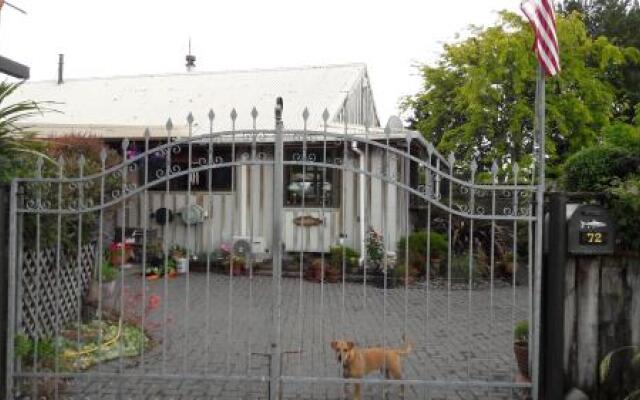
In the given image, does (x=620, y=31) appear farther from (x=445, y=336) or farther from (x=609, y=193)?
(x=609, y=193)

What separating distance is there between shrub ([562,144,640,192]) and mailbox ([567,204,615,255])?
300 millimetres

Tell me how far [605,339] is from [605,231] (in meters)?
0.86

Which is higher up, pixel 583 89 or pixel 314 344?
pixel 583 89

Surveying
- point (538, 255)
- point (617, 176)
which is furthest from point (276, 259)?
point (617, 176)

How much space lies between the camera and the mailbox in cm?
443

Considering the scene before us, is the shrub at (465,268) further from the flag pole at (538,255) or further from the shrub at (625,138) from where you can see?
the flag pole at (538,255)

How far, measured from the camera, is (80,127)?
1259cm

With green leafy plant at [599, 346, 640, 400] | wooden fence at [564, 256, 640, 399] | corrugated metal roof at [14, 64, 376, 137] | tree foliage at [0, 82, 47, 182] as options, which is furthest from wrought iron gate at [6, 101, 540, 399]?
corrugated metal roof at [14, 64, 376, 137]

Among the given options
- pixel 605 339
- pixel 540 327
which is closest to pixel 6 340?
pixel 540 327

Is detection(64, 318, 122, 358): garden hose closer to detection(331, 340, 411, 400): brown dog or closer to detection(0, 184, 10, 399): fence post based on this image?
detection(0, 184, 10, 399): fence post

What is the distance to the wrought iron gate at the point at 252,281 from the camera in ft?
15.4

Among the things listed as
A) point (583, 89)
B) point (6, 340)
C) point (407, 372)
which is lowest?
point (407, 372)

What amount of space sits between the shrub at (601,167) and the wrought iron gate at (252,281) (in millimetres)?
528

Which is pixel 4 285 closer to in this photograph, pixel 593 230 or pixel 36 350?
pixel 36 350
